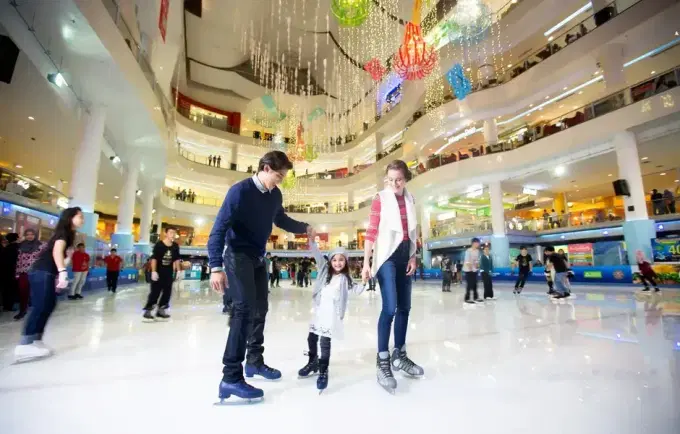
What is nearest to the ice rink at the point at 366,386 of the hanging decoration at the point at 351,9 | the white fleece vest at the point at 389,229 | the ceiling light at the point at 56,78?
the white fleece vest at the point at 389,229

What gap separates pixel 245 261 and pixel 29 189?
1079 cm

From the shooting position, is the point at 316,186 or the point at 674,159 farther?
the point at 316,186

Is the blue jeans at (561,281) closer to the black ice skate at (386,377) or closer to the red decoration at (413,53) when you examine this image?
the red decoration at (413,53)

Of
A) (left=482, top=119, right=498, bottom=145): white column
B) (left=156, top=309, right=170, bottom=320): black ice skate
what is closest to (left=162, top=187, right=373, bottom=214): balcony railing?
(left=482, top=119, right=498, bottom=145): white column

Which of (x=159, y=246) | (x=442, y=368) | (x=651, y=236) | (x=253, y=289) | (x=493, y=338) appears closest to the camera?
(x=253, y=289)

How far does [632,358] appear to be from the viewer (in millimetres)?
2541

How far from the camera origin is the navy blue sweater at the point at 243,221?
6.30ft

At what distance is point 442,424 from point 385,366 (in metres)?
0.61

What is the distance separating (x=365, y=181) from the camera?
31188 mm

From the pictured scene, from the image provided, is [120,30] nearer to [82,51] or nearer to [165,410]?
[82,51]

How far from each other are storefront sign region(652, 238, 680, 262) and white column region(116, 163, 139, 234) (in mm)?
21864

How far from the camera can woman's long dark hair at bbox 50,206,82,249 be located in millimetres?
3135

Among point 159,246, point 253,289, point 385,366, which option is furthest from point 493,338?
point 159,246

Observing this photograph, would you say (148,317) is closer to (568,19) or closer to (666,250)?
(666,250)
